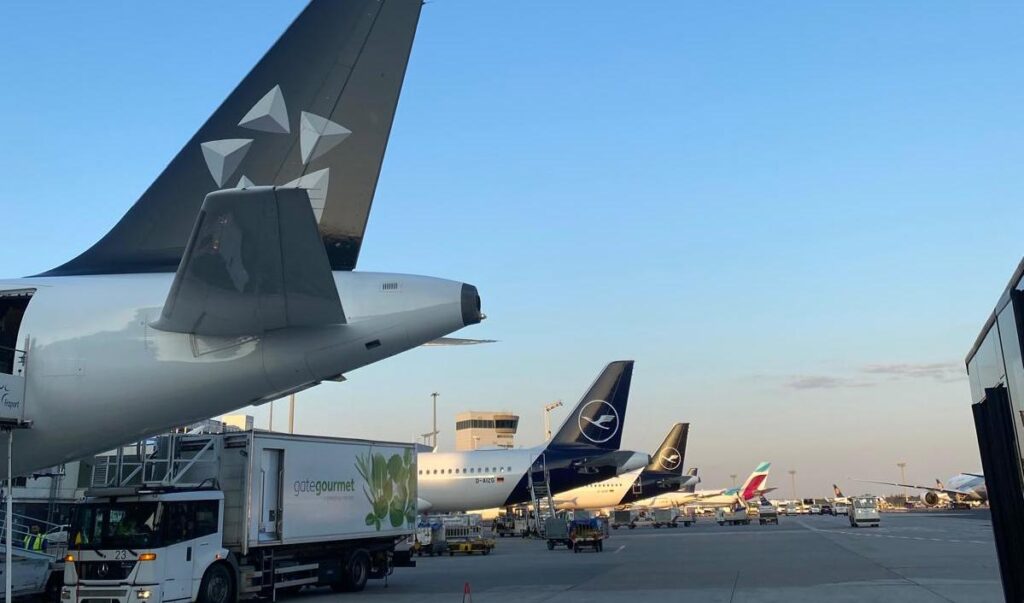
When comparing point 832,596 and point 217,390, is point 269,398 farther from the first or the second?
point 832,596

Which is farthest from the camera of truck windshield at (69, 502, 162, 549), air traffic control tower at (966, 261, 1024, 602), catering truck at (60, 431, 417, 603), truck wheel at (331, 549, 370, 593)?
truck wheel at (331, 549, 370, 593)

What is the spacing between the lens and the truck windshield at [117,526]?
14.0m

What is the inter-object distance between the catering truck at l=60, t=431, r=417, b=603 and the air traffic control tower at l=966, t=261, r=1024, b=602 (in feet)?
40.5

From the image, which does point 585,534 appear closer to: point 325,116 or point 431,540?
point 431,540

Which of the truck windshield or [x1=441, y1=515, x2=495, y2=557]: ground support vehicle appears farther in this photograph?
A: [x1=441, y1=515, x2=495, y2=557]: ground support vehicle

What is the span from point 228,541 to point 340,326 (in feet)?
30.2

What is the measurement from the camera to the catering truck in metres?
13.8

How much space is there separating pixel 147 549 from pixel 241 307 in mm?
8149

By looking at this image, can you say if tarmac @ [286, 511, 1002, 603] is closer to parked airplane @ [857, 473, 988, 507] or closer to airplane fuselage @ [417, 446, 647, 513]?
airplane fuselage @ [417, 446, 647, 513]

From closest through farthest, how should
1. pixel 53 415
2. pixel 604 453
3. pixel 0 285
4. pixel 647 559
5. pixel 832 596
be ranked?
pixel 53 415, pixel 0 285, pixel 832 596, pixel 647 559, pixel 604 453

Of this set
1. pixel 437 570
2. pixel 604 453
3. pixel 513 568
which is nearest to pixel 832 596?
pixel 513 568

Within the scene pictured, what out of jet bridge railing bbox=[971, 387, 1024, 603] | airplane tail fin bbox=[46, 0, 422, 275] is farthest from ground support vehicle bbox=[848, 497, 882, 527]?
airplane tail fin bbox=[46, 0, 422, 275]

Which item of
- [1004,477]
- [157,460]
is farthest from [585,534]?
[1004,477]

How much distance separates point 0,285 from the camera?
10180 millimetres
